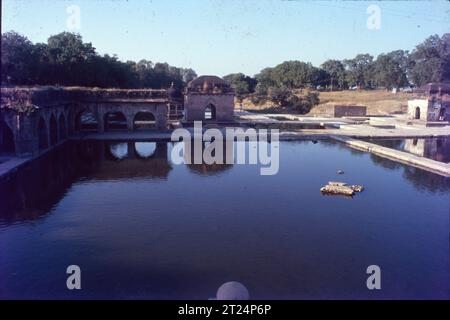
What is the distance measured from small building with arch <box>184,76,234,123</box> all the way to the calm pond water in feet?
61.4

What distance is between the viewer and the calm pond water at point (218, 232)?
28.9 feet

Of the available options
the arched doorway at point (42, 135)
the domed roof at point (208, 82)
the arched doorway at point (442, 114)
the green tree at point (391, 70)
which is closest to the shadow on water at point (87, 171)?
the arched doorway at point (42, 135)

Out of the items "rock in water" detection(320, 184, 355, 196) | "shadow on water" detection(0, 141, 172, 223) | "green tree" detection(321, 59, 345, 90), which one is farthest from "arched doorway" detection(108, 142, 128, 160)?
"green tree" detection(321, 59, 345, 90)

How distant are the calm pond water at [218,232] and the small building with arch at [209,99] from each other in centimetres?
1871

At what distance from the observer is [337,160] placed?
2208 cm

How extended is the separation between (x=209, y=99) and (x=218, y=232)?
91.2ft

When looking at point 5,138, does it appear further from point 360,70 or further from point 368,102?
point 360,70

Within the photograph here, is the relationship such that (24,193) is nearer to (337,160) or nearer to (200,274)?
(200,274)

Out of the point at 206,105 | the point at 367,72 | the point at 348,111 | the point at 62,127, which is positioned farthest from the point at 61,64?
the point at 367,72

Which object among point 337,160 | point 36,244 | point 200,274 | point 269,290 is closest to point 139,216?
point 36,244

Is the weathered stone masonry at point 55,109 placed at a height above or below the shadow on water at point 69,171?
above

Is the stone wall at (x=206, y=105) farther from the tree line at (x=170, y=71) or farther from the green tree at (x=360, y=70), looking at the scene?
the green tree at (x=360, y=70)

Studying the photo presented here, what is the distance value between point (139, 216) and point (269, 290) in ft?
18.7

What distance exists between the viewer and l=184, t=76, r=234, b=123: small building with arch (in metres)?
37.8
